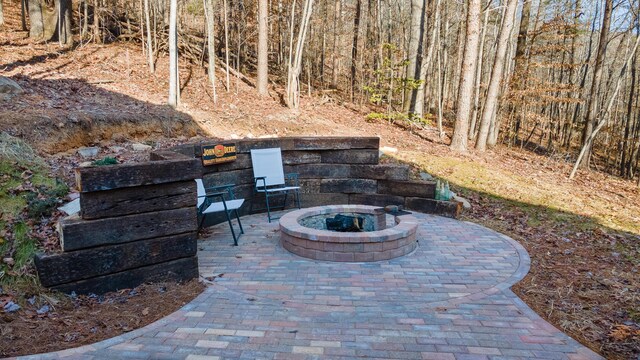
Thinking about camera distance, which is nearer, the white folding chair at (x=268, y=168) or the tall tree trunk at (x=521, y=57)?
the white folding chair at (x=268, y=168)

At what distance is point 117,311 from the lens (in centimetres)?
295

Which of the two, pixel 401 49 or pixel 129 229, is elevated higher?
pixel 401 49

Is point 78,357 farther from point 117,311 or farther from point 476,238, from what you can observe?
point 476,238

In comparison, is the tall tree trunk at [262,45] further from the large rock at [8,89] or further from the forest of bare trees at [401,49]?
the large rock at [8,89]

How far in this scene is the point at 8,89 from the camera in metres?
6.56

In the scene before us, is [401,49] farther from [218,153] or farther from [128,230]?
[128,230]

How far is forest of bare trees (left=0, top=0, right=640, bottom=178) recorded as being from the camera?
36.0 ft

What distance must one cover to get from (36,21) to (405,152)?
11.4m

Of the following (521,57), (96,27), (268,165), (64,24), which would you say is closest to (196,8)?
(96,27)

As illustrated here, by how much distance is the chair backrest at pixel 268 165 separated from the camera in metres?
5.83

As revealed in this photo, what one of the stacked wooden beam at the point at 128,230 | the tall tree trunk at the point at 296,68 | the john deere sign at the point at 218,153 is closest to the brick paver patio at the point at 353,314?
the stacked wooden beam at the point at 128,230

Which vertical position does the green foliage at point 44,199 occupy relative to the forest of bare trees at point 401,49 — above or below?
below

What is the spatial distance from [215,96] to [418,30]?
286 inches

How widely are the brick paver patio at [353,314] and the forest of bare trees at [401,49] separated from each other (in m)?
6.04
